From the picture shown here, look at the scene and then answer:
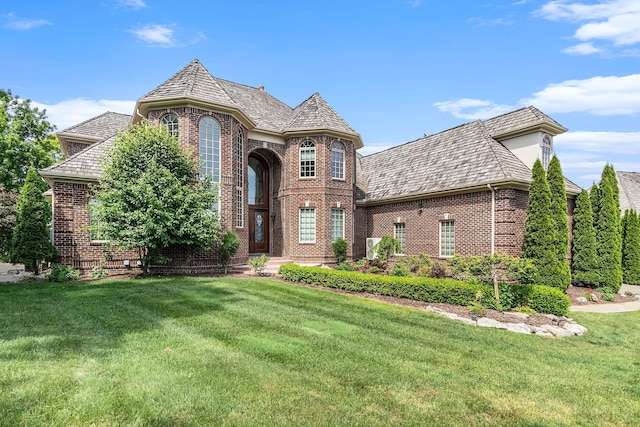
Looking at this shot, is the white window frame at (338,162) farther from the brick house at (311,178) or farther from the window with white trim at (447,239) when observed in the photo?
the window with white trim at (447,239)

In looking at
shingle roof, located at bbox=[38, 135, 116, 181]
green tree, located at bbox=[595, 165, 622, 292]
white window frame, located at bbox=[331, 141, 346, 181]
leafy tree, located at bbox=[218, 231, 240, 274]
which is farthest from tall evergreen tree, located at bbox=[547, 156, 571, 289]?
shingle roof, located at bbox=[38, 135, 116, 181]

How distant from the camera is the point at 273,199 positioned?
1992cm

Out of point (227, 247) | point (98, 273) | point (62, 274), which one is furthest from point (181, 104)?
point (62, 274)

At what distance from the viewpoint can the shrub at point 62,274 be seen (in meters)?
12.7

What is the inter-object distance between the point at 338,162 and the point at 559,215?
971 cm

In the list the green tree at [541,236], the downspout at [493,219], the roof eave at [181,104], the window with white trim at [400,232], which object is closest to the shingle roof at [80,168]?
the roof eave at [181,104]

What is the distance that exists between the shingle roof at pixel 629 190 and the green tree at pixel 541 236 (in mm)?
17849

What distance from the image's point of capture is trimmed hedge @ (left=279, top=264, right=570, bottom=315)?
9.84 metres

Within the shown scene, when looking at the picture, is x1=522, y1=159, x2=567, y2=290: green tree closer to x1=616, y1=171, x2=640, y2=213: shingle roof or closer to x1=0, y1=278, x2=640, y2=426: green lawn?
x1=0, y1=278, x2=640, y2=426: green lawn

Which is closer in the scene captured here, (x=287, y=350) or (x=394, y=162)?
(x=287, y=350)

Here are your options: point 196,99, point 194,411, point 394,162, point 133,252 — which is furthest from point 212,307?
point 394,162

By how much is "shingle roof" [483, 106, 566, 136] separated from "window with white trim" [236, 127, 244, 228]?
11637mm

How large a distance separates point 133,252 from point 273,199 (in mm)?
7406

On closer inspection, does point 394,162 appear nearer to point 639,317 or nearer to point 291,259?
point 291,259
